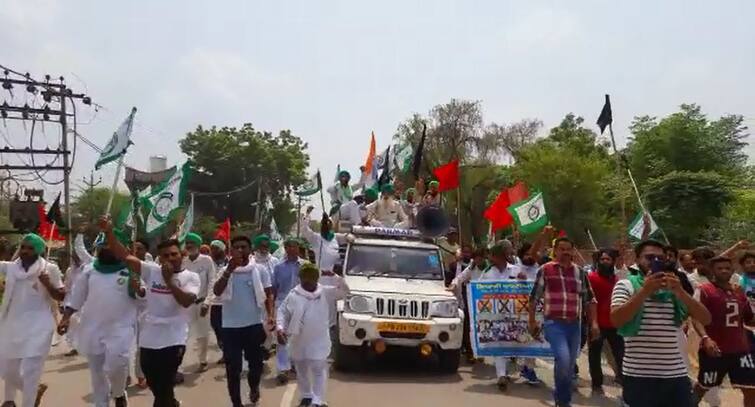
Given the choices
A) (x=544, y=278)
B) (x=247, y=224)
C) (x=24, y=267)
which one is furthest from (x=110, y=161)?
(x=247, y=224)

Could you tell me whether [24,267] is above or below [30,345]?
above

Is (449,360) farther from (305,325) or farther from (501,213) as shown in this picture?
(501,213)

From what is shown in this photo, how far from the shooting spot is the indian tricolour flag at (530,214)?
1464cm

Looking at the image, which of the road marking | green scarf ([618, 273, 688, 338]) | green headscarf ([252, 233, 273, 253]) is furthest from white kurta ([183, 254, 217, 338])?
green scarf ([618, 273, 688, 338])

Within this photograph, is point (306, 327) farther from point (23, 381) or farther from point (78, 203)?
point (78, 203)

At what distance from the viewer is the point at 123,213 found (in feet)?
43.8

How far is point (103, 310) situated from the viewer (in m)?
7.09

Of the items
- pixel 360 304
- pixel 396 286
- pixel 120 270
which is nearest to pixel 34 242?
pixel 120 270

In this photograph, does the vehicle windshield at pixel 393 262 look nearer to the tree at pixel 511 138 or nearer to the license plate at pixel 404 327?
the license plate at pixel 404 327

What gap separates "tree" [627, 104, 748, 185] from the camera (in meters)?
42.9

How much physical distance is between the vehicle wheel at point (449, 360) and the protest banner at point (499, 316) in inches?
13.9

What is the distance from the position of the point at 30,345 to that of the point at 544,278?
Answer: 488cm

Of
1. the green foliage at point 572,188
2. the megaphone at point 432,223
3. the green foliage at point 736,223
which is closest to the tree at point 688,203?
the green foliage at point 736,223

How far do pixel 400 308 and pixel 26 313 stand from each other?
504cm
